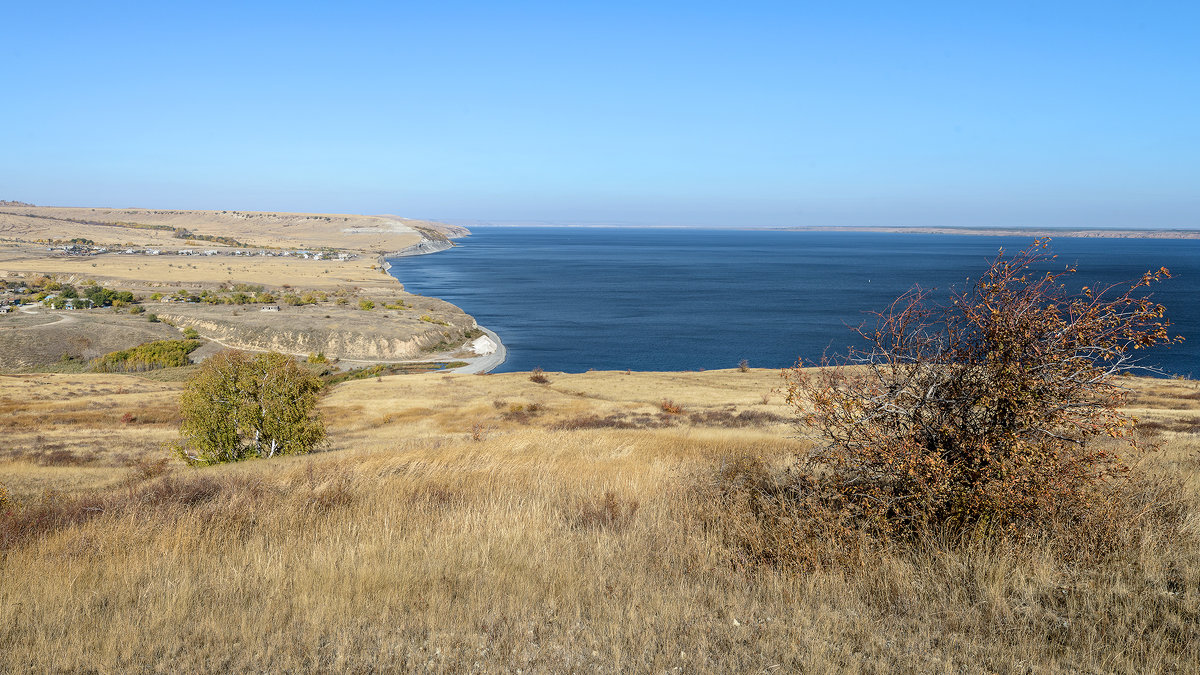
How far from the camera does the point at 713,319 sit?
→ 113688mm

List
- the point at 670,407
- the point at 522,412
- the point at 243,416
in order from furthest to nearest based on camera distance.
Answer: the point at 670,407
the point at 522,412
the point at 243,416

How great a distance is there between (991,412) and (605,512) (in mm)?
4023

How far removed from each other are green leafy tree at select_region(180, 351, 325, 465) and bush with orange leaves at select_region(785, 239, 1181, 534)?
24470mm

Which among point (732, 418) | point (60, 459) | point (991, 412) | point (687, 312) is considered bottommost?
point (687, 312)

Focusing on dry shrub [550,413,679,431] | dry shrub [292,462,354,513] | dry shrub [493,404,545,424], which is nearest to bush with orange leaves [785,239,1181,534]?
dry shrub [292,462,354,513]

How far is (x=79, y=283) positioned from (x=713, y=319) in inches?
4631

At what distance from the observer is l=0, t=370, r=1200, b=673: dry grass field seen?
4699mm

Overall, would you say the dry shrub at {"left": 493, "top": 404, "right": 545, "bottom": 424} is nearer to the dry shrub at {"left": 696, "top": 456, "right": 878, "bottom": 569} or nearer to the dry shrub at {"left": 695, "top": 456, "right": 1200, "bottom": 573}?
the dry shrub at {"left": 696, "top": 456, "right": 878, "bottom": 569}

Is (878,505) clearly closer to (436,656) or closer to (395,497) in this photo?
(436,656)

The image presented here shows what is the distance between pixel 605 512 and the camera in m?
7.94

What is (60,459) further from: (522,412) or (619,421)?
(619,421)

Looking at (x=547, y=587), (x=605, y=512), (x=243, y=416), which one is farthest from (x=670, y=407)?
(x=547, y=587)

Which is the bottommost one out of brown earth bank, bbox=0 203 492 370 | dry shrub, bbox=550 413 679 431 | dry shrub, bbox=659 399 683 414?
brown earth bank, bbox=0 203 492 370

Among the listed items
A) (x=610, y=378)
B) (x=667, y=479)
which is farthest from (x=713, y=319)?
(x=667, y=479)
